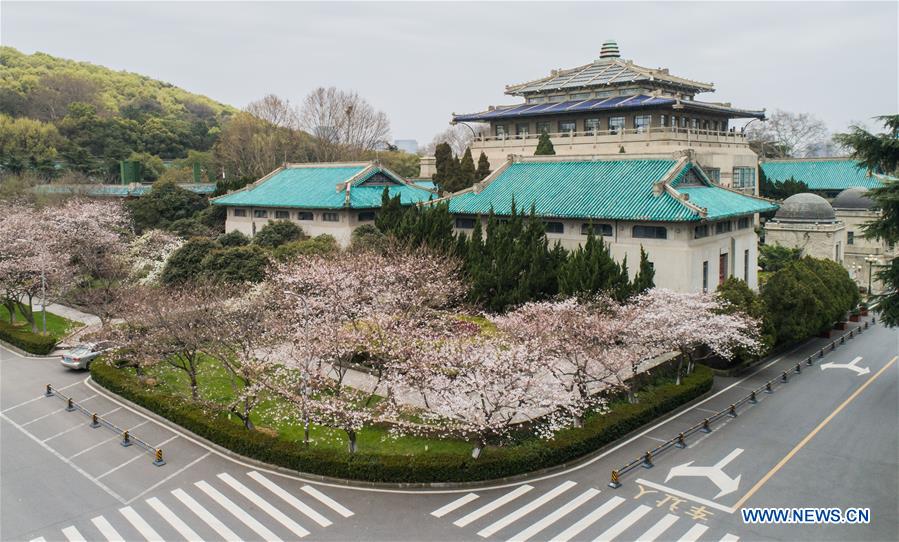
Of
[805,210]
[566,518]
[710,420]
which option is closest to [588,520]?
[566,518]

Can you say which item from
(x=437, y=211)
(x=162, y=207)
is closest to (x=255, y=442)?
(x=437, y=211)

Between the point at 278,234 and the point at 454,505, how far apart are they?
29.9 metres

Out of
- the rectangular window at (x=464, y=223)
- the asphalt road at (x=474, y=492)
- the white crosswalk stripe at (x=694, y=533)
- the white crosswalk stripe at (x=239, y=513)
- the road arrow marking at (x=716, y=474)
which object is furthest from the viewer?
the rectangular window at (x=464, y=223)

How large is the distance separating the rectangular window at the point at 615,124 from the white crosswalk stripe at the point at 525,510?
39909 mm

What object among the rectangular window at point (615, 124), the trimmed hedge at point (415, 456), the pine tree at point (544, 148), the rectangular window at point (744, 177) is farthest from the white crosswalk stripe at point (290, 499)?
the rectangular window at point (744, 177)

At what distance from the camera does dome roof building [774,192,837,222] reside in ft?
170

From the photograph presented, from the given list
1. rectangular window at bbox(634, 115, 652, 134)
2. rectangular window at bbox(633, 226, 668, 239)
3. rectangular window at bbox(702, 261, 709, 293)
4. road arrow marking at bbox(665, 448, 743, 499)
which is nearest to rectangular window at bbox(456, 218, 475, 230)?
rectangular window at bbox(633, 226, 668, 239)

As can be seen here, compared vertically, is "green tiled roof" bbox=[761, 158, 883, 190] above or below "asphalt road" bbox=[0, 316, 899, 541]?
above

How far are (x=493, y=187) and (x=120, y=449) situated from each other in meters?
26.2

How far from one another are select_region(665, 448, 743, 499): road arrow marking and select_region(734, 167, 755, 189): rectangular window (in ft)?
137

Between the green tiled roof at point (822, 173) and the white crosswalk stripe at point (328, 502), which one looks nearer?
the white crosswalk stripe at point (328, 502)

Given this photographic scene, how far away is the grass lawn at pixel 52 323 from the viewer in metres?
35.4

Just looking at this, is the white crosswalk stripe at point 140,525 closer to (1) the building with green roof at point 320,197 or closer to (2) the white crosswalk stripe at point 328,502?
(2) the white crosswalk stripe at point 328,502

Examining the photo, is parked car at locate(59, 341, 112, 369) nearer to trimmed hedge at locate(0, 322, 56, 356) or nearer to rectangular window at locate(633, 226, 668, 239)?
trimmed hedge at locate(0, 322, 56, 356)
